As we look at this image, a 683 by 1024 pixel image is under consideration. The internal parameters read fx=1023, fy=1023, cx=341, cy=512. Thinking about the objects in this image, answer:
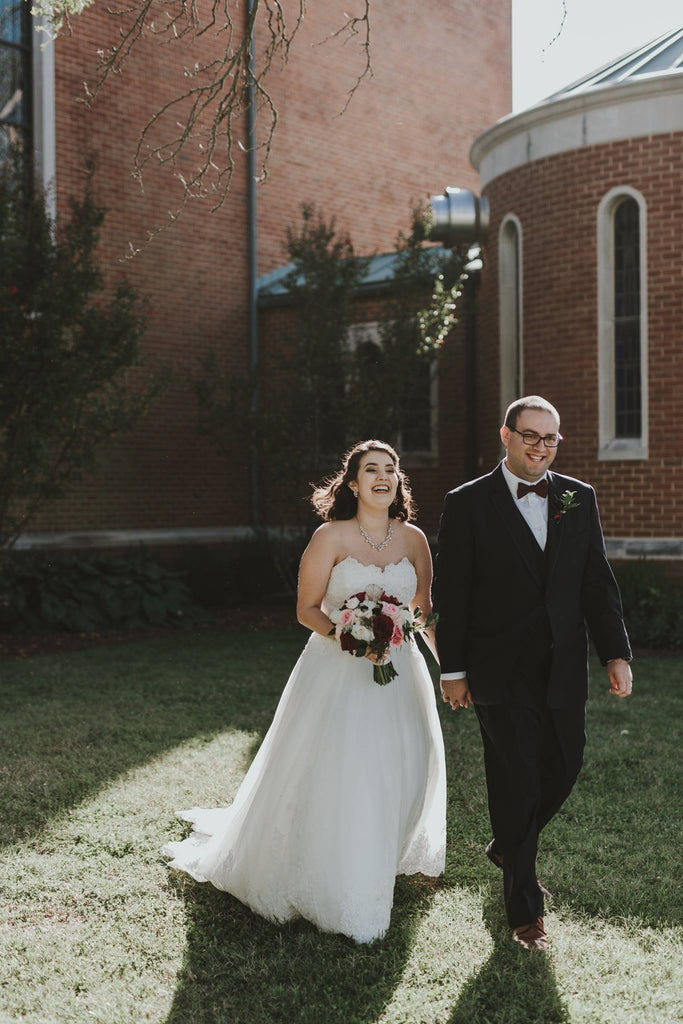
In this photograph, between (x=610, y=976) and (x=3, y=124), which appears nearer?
(x=610, y=976)

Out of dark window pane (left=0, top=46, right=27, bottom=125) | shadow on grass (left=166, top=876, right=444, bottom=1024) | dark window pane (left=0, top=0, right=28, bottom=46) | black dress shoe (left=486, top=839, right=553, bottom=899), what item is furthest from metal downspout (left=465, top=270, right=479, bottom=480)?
shadow on grass (left=166, top=876, right=444, bottom=1024)

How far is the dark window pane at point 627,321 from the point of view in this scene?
1134 cm

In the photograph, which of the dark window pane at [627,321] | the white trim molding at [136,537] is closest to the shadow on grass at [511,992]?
the dark window pane at [627,321]

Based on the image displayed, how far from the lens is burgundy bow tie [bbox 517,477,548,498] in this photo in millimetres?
4059

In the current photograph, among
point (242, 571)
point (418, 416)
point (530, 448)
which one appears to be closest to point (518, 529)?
point (530, 448)

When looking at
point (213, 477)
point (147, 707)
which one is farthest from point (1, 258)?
point (213, 477)

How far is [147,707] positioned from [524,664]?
16.0 feet

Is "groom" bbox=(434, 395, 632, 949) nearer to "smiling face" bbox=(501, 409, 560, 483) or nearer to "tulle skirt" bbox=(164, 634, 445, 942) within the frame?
"smiling face" bbox=(501, 409, 560, 483)

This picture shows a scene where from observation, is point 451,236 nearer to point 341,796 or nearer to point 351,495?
point 351,495

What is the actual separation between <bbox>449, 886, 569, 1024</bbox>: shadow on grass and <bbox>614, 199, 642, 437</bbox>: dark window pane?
27.1 feet

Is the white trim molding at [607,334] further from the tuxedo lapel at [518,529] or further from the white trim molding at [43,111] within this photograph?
the tuxedo lapel at [518,529]

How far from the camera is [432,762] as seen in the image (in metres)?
4.52

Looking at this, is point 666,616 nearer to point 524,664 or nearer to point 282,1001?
point 524,664

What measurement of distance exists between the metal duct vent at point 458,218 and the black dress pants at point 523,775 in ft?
31.3
